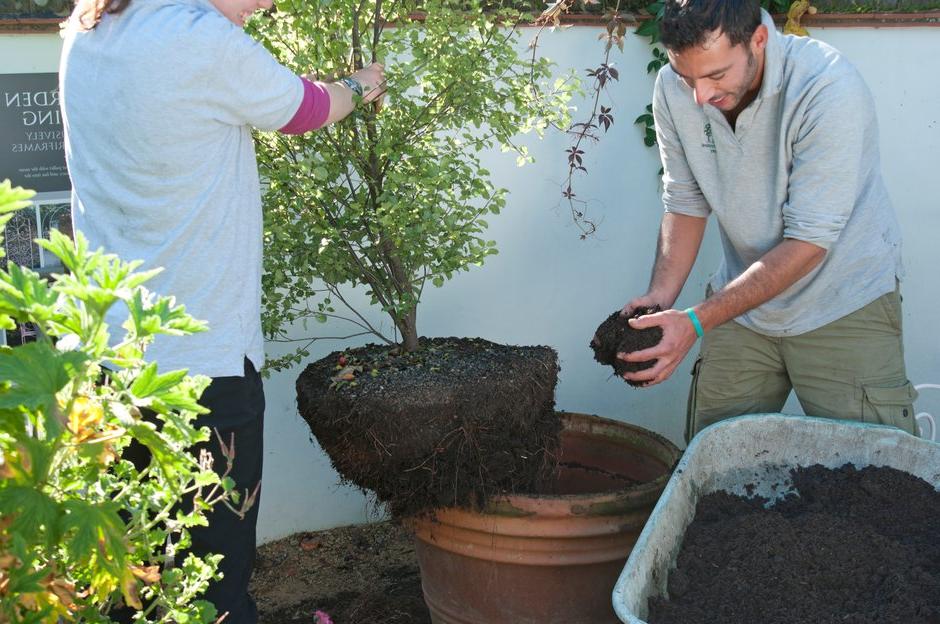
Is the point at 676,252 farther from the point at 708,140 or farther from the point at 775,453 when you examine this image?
the point at 775,453

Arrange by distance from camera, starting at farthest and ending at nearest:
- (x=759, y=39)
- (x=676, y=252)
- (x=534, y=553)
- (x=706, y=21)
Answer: (x=676, y=252) < (x=534, y=553) < (x=759, y=39) < (x=706, y=21)

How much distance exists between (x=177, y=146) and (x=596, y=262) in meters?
2.04

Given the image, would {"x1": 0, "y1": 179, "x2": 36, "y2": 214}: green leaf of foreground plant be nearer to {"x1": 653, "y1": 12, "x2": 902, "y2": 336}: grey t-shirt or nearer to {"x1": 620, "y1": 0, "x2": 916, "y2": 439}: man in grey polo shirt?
{"x1": 620, "y1": 0, "x2": 916, "y2": 439}: man in grey polo shirt

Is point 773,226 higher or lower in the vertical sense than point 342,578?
higher

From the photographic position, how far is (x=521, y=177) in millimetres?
3766

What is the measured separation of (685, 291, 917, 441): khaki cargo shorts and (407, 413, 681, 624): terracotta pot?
16.1 inches

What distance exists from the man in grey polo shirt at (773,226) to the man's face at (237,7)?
1.00 meters

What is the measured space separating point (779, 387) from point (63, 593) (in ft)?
7.60

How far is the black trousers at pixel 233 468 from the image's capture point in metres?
2.33

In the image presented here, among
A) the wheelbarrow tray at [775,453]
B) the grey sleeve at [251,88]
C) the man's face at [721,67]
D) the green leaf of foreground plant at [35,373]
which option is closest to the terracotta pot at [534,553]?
the wheelbarrow tray at [775,453]

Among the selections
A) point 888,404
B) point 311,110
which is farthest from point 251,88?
point 888,404

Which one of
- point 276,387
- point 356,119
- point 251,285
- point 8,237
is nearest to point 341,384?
point 251,285

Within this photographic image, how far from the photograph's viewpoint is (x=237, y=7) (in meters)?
2.32

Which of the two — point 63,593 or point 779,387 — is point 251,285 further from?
point 779,387
